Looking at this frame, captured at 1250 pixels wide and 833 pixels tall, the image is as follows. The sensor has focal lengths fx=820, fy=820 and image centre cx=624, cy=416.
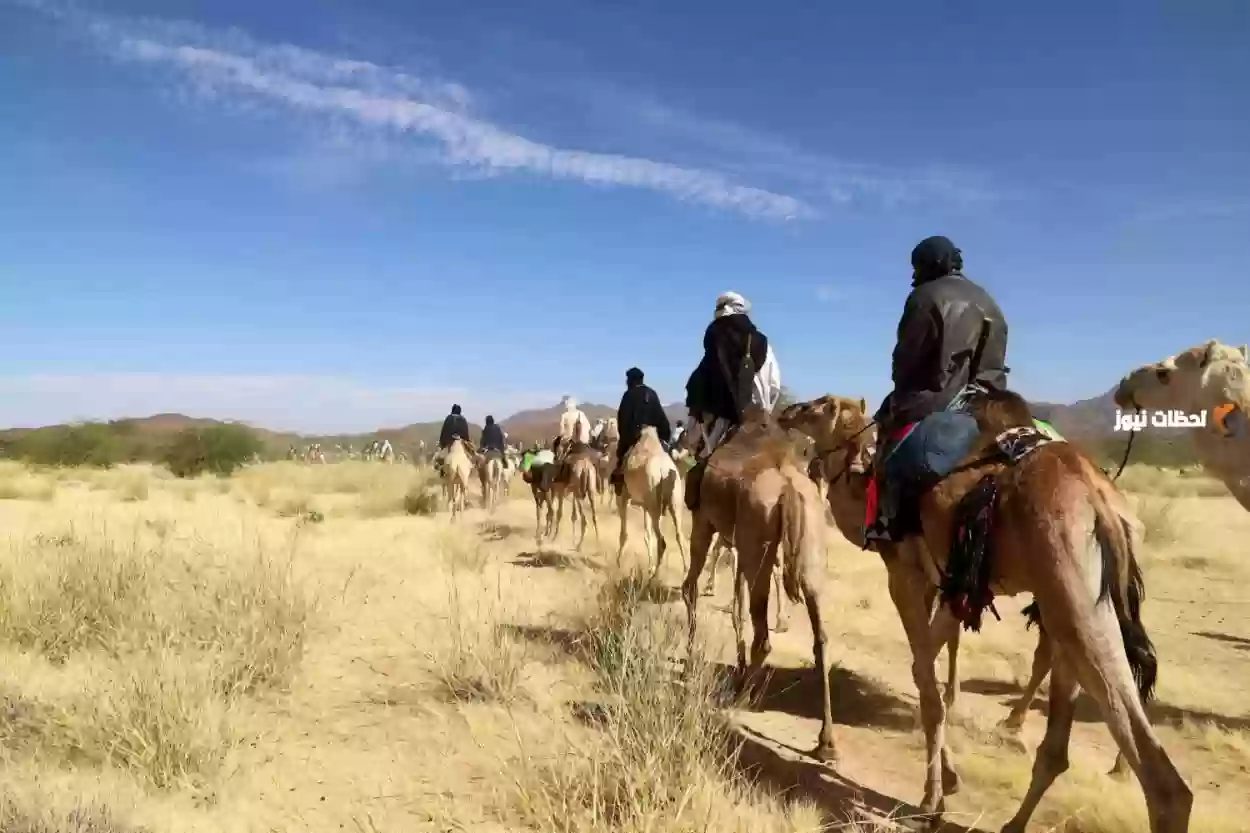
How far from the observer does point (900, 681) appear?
7.35 m

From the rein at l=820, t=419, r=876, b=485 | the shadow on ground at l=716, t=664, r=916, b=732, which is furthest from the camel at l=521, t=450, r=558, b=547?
the rein at l=820, t=419, r=876, b=485

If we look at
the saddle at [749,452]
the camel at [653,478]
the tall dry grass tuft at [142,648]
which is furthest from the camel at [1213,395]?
the tall dry grass tuft at [142,648]

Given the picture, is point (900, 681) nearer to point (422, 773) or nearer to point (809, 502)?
point (809, 502)

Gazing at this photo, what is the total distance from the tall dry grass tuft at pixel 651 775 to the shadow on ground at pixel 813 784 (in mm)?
259

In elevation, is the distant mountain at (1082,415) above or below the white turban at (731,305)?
below

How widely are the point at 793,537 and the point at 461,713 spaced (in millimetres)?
2538

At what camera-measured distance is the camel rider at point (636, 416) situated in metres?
11.6

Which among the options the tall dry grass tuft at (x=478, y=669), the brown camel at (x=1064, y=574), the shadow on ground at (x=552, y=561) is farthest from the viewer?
the shadow on ground at (x=552, y=561)

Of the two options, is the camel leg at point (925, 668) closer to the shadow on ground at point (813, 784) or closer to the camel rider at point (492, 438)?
the shadow on ground at point (813, 784)

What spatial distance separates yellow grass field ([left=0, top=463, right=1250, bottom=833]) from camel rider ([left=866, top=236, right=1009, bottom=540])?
5.66ft

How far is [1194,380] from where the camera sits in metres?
5.82

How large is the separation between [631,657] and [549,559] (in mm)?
9367

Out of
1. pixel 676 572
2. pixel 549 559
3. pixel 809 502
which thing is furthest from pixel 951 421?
pixel 549 559

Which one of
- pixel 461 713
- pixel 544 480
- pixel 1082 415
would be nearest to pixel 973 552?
pixel 461 713
